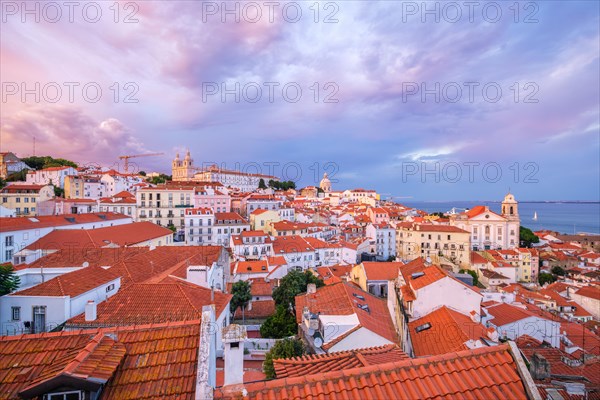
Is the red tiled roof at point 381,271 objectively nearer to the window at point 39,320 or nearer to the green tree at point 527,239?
the window at point 39,320

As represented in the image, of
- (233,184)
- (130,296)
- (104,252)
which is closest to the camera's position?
(130,296)

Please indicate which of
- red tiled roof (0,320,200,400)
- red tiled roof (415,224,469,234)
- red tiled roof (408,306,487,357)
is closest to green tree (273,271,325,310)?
red tiled roof (408,306,487,357)

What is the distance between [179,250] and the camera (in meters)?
21.0

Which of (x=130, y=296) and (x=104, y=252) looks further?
(x=104, y=252)

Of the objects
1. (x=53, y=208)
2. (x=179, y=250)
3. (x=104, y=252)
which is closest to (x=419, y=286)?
(x=179, y=250)

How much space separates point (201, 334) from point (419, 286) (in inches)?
459

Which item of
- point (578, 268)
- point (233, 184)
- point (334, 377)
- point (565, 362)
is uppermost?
point (233, 184)

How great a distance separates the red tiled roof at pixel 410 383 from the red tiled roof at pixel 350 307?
22.8 ft

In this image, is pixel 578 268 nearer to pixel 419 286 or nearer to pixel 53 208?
pixel 419 286

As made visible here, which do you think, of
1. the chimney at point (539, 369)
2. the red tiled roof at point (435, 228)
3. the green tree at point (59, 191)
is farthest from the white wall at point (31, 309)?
the green tree at point (59, 191)

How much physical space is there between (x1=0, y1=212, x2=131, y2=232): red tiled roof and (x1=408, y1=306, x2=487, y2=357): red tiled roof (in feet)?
86.6

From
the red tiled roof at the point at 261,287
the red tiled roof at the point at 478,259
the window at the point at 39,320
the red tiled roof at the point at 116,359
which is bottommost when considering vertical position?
the red tiled roof at the point at 478,259

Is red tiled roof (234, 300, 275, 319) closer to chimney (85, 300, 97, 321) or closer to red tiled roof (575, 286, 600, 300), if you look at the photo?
chimney (85, 300, 97, 321)

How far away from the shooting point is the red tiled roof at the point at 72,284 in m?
10.3
